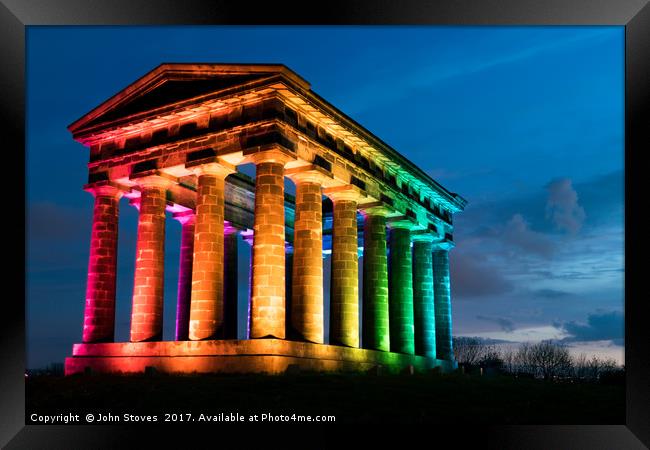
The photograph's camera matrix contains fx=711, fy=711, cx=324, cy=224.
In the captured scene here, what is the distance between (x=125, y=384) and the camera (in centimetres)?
3228

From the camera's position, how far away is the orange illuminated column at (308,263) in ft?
132

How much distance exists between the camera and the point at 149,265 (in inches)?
1678

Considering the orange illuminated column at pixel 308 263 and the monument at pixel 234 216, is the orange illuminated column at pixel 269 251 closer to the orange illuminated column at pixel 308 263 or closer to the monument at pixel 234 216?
the monument at pixel 234 216

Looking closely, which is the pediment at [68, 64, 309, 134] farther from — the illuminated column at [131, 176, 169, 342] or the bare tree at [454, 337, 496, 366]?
the bare tree at [454, 337, 496, 366]

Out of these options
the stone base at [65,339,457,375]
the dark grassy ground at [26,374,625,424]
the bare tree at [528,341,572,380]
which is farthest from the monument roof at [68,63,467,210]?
the bare tree at [528,341,572,380]

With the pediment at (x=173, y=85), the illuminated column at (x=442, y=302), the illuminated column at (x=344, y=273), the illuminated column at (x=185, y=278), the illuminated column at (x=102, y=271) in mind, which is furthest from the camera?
the illuminated column at (x=442, y=302)

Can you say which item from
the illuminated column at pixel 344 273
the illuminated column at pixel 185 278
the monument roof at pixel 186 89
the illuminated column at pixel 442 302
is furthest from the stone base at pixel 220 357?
the illuminated column at pixel 442 302

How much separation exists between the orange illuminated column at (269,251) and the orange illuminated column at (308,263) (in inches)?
120

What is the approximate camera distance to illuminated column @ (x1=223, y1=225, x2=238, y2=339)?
52312 millimetres

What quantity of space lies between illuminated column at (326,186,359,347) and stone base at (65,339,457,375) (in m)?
1.52
